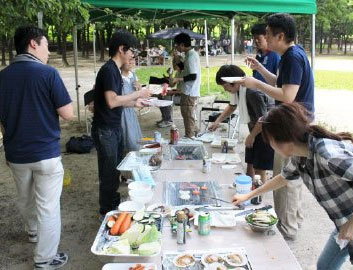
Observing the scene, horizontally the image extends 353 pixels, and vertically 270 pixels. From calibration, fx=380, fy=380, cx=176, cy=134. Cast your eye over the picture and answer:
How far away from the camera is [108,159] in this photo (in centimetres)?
346

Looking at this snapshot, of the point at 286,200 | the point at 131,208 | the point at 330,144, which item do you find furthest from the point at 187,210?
the point at 286,200

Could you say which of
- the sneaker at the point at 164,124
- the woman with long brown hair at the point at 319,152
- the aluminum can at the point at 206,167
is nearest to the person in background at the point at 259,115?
the aluminum can at the point at 206,167

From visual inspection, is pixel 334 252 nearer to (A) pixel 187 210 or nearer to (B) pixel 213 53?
(A) pixel 187 210

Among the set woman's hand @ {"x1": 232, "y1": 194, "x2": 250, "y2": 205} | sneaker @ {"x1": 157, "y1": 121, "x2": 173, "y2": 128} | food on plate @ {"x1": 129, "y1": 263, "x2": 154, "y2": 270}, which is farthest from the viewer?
sneaker @ {"x1": 157, "y1": 121, "x2": 173, "y2": 128}

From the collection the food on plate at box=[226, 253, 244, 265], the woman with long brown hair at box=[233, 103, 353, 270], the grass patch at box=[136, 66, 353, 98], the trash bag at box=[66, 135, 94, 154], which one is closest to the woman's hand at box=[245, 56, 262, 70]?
the woman with long brown hair at box=[233, 103, 353, 270]

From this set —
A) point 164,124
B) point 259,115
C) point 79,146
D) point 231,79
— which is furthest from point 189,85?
point 231,79

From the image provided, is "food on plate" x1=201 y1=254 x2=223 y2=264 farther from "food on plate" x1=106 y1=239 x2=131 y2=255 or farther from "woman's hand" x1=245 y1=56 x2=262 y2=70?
"woman's hand" x1=245 y1=56 x2=262 y2=70

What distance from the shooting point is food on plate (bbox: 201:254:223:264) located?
1.81m

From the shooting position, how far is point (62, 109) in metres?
2.73

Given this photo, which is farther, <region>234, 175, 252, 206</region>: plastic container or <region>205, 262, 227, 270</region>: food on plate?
<region>234, 175, 252, 206</region>: plastic container

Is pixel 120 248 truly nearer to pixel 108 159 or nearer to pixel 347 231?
pixel 347 231

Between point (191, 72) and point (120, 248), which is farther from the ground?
point (191, 72)

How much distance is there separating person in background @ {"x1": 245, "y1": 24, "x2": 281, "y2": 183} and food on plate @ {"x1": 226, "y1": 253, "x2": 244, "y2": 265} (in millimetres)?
1446

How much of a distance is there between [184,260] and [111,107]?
1.75 metres
